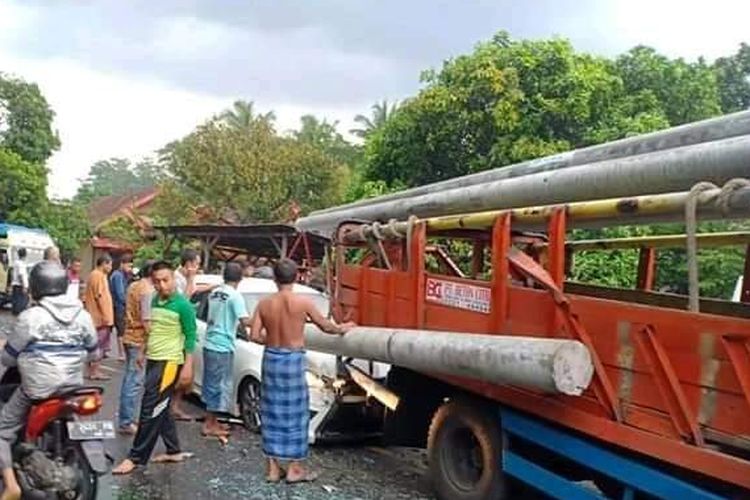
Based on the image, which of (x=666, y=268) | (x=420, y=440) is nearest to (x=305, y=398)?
(x=420, y=440)

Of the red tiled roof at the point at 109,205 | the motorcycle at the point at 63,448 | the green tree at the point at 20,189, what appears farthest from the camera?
the red tiled roof at the point at 109,205

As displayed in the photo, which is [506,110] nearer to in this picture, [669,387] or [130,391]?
[130,391]

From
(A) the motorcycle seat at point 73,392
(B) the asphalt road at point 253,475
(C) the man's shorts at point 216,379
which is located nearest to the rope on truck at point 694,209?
(B) the asphalt road at point 253,475

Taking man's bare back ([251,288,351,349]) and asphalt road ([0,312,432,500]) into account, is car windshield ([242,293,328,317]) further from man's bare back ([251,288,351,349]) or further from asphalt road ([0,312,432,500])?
man's bare back ([251,288,351,349])

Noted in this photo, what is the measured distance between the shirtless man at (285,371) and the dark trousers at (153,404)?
0.74 m

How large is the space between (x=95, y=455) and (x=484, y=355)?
7.63 feet

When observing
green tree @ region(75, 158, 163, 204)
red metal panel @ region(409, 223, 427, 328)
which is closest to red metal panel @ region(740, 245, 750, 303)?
red metal panel @ region(409, 223, 427, 328)

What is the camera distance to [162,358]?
672 cm

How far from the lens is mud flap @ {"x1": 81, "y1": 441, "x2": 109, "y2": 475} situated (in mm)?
5297

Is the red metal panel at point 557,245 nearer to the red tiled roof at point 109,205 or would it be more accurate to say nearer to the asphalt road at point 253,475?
the asphalt road at point 253,475

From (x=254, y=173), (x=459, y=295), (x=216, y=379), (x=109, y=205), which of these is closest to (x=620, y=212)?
(x=459, y=295)

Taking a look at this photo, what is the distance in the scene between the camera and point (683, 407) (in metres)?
4.14

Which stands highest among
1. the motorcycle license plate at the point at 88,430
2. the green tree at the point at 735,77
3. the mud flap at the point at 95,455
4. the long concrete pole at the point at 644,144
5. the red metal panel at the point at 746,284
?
the green tree at the point at 735,77

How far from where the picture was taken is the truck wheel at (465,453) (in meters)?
5.81
